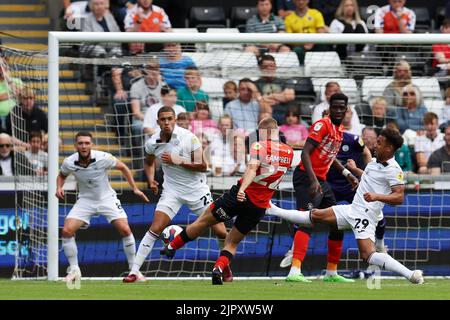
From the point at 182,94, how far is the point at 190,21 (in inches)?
173

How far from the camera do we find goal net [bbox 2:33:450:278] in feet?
62.4

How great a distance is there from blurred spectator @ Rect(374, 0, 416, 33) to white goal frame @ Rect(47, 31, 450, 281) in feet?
17.2

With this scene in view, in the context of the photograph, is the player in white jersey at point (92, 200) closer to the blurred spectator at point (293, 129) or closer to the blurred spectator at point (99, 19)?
the blurred spectator at point (293, 129)

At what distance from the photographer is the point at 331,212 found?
15.6 metres

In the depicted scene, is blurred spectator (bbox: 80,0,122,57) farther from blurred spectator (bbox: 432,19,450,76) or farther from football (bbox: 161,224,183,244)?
football (bbox: 161,224,183,244)

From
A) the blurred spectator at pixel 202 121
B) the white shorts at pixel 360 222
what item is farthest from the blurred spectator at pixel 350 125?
the white shorts at pixel 360 222

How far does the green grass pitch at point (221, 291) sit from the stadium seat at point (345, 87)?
424 cm

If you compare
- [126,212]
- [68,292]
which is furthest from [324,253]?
[68,292]

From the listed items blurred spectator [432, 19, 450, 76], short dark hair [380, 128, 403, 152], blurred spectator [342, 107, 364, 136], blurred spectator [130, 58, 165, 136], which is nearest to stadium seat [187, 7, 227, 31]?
blurred spectator [130, 58, 165, 136]

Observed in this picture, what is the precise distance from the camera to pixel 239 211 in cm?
1566

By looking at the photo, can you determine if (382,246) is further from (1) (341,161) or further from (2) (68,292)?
(2) (68,292)

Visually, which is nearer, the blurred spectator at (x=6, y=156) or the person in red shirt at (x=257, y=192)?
the person in red shirt at (x=257, y=192)

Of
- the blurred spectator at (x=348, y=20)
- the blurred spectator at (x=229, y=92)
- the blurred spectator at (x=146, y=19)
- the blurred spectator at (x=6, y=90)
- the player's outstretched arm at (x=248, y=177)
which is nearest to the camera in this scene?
the player's outstretched arm at (x=248, y=177)

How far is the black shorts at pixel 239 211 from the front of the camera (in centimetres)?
1562
